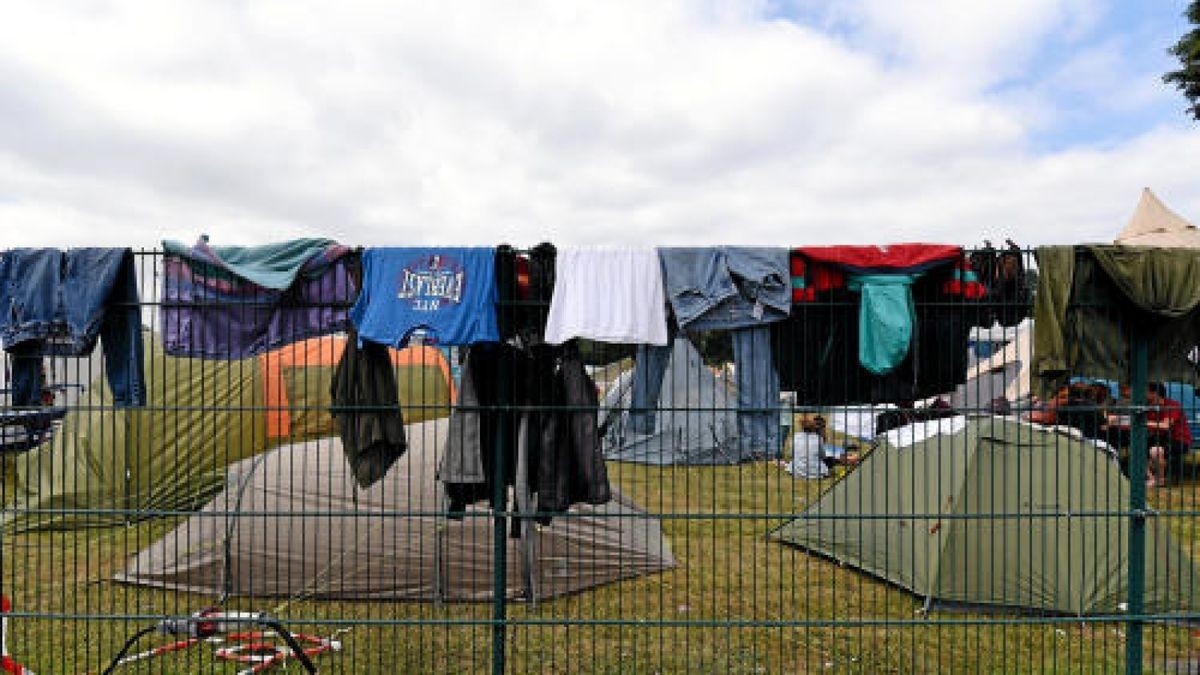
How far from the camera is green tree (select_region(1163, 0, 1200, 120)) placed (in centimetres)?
1911

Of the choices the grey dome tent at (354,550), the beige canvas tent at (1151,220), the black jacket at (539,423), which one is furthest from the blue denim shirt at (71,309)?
the beige canvas tent at (1151,220)

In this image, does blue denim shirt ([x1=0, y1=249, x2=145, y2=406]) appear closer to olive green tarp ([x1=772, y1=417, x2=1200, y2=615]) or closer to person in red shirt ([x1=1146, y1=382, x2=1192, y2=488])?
olive green tarp ([x1=772, y1=417, x2=1200, y2=615])

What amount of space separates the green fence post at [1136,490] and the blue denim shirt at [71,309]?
580 centimetres

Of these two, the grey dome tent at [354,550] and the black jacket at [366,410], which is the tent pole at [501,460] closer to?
the black jacket at [366,410]

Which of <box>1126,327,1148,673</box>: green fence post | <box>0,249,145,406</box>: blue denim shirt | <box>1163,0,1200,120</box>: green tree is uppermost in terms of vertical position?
<box>1163,0,1200,120</box>: green tree

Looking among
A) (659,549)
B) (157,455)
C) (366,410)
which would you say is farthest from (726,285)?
(157,455)

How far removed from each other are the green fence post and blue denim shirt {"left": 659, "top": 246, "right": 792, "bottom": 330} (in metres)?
2.04

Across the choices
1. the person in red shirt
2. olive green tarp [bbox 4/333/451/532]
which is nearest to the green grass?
the person in red shirt

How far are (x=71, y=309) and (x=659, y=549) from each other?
5374 millimetres

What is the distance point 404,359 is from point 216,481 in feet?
8.85

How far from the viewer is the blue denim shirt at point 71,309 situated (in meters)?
4.64

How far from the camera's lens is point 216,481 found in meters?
9.54

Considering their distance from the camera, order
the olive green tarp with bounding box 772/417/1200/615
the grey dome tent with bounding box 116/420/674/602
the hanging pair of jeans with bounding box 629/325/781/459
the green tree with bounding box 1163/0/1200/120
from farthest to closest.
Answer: the green tree with bounding box 1163/0/1200/120 < the grey dome tent with bounding box 116/420/674/602 < the olive green tarp with bounding box 772/417/1200/615 < the hanging pair of jeans with bounding box 629/325/781/459

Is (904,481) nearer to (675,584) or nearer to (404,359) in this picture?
(675,584)
